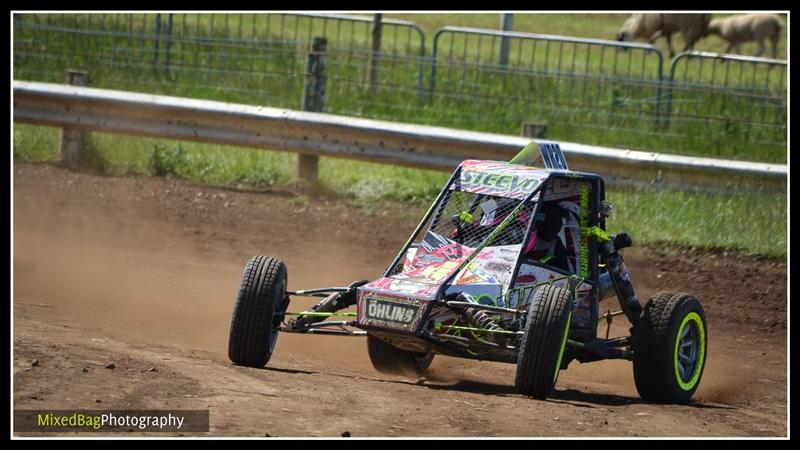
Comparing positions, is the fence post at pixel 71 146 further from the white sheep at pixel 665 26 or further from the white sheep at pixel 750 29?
the white sheep at pixel 750 29

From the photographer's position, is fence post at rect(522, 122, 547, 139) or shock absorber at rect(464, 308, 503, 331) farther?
fence post at rect(522, 122, 547, 139)

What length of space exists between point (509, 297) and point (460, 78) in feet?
25.9

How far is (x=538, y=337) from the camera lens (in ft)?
23.7

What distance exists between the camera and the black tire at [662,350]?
26.6 ft

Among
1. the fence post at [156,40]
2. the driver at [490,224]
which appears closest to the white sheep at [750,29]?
the fence post at [156,40]

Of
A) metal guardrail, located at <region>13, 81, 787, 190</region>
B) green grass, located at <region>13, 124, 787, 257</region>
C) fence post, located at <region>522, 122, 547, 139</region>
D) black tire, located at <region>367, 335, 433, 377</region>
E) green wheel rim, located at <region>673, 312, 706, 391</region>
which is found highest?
fence post, located at <region>522, 122, 547, 139</region>

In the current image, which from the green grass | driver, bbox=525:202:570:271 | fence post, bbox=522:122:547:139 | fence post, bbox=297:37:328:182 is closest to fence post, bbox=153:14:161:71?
the green grass

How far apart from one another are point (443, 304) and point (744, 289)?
4.95 meters

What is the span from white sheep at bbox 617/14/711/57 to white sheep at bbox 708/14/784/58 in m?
0.34

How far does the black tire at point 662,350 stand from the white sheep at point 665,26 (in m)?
15.6

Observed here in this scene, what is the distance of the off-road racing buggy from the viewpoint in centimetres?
753

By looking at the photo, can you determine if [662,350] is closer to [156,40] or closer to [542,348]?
[542,348]

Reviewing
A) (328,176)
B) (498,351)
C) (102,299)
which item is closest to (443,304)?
(498,351)

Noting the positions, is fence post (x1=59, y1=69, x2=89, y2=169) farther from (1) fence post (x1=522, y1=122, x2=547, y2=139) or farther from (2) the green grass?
(1) fence post (x1=522, y1=122, x2=547, y2=139)
